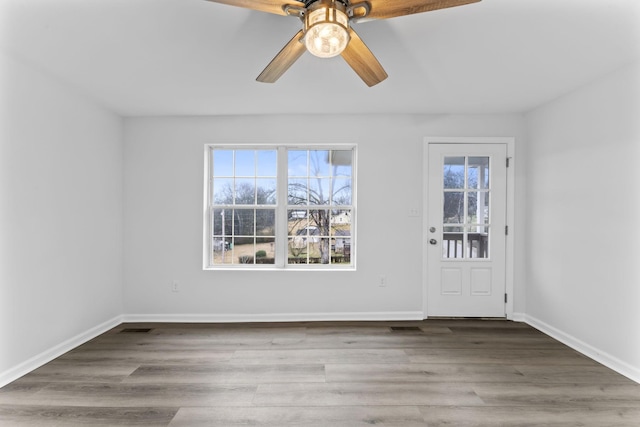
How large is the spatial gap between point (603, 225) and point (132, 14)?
3.73 metres

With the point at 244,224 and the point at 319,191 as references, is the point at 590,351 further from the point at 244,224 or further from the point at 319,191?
the point at 244,224

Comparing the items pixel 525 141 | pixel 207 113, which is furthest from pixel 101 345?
pixel 525 141

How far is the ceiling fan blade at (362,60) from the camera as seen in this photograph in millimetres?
1630

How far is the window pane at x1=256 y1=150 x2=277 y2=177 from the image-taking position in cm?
366

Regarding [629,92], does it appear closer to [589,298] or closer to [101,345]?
[589,298]

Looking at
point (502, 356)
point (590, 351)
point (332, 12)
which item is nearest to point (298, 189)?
point (332, 12)

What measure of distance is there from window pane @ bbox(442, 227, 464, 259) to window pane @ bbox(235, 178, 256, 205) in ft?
7.49

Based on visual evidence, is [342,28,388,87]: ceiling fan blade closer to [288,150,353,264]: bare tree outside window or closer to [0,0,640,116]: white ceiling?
[0,0,640,116]: white ceiling

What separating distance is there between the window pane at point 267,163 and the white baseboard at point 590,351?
332 cm

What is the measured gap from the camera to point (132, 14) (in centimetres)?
174

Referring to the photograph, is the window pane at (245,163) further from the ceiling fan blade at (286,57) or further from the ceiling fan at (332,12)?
the ceiling fan at (332,12)

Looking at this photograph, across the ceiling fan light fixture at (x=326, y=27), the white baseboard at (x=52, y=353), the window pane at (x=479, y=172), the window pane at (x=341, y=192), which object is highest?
the ceiling fan light fixture at (x=326, y=27)

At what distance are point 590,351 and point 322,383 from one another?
234 centimetres

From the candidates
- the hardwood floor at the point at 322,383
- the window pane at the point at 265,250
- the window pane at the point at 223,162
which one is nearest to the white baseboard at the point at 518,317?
the hardwood floor at the point at 322,383
